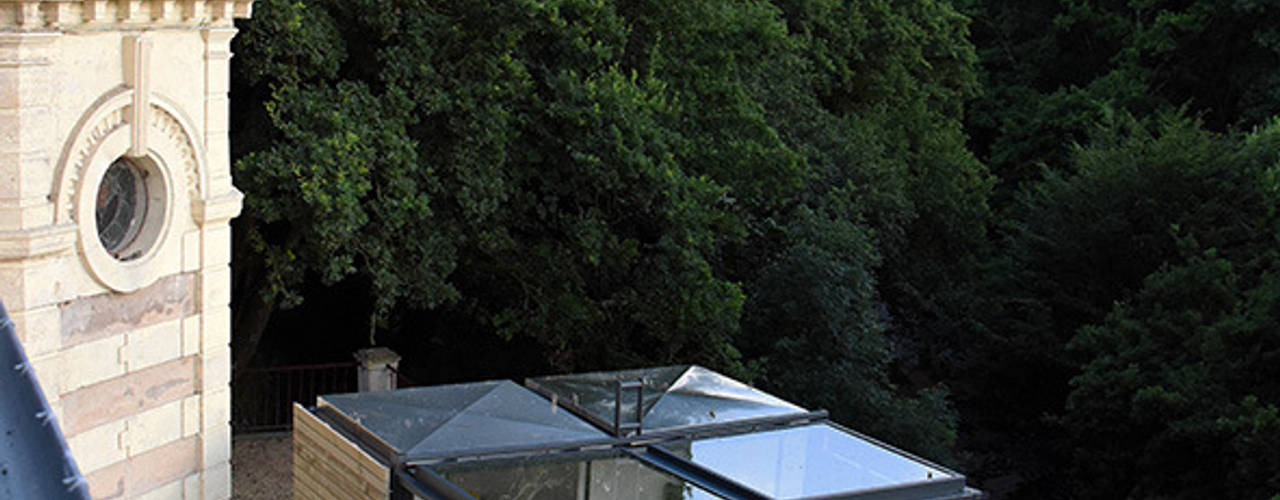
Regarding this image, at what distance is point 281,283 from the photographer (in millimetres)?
18719

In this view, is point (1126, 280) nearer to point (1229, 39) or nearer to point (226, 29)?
point (1229, 39)

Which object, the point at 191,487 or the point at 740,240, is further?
the point at 740,240

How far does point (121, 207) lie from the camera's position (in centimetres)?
1254

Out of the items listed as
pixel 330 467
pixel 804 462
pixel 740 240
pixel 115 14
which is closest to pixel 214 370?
pixel 330 467

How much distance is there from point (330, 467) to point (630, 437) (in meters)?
2.52

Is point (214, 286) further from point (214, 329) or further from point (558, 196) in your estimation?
point (558, 196)

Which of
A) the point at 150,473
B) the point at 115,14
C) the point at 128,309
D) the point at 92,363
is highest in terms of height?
the point at 115,14

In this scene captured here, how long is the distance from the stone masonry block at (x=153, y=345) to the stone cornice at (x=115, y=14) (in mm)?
2417

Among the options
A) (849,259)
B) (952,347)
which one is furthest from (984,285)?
(849,259)

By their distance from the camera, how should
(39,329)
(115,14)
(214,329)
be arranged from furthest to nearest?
(214,329) < (115,14) < (39,329)

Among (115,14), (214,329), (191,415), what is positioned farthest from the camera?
(214,329)

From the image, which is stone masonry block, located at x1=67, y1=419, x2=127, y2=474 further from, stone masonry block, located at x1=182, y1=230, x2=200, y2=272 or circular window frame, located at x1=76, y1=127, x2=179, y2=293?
stone masonry block, located at x1=182, y1=230, x2=200, y2=272

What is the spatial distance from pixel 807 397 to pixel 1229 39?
17.7 metres

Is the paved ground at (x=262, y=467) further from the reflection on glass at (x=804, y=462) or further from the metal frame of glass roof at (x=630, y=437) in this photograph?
the reflection on glass at (x=804, y=462)
